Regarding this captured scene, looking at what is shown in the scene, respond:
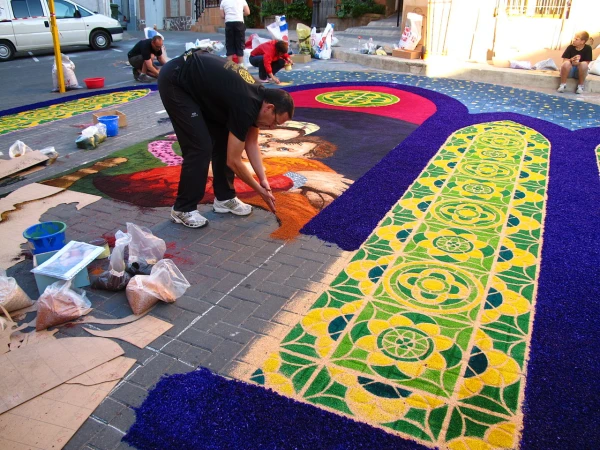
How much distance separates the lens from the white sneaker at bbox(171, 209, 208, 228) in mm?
3951

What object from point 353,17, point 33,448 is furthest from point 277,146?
point 353,17

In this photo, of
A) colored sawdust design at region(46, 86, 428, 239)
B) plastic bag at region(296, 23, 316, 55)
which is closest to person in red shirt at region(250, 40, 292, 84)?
colored sawdust design at region(46, 86, 428, 239)

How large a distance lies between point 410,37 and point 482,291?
9858 mm

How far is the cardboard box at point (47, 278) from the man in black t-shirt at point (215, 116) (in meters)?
0.98

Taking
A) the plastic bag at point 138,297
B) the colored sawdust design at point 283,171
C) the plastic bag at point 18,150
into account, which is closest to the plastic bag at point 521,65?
the colored sawdust design at point 283,171

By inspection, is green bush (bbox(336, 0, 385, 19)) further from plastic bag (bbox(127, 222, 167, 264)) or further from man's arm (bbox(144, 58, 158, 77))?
plastic bag (bbox(127, 222, 167, 264))

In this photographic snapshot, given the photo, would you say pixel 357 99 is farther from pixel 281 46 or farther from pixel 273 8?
pixel 273 8

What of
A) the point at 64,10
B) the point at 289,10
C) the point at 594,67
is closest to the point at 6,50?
the point at 64,10

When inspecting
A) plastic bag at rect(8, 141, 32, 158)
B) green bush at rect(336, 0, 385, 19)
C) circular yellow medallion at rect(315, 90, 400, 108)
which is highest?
green bush at rect(336, 0, 385, 19)

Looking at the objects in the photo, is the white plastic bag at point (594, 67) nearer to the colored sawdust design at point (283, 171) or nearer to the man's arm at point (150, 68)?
the colored sawdust design at point (283, 171)

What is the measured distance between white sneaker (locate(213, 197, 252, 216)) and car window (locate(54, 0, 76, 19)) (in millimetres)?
11872

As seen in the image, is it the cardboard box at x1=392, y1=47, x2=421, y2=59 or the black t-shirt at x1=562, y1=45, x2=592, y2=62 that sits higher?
the black t-shirt at x1=562, y1=45, x2=592, y2=62

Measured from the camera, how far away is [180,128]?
3.70 m

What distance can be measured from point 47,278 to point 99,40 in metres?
13.1
